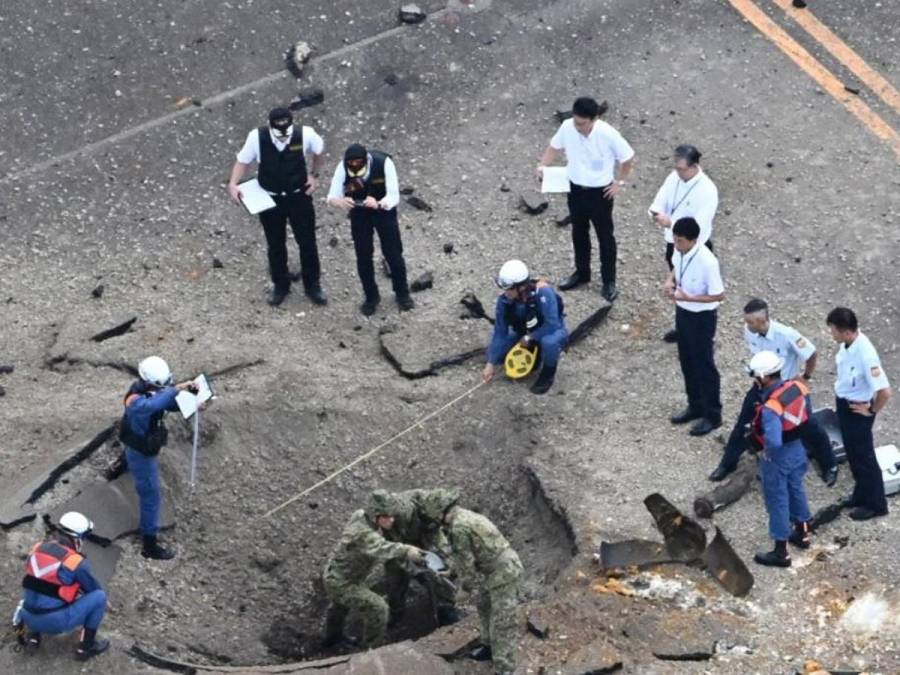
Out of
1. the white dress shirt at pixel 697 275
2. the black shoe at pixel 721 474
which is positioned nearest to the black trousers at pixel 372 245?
the white dress shirt at pixel 697 275

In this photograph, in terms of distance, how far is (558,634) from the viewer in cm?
1270

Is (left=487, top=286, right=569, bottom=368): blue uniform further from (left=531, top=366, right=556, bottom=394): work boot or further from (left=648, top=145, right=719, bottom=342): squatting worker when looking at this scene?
(left=648, top=145, right=719, bottom=342): squatting worker

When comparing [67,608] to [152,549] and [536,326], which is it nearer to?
[152,549]

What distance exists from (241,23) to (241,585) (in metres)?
6.85

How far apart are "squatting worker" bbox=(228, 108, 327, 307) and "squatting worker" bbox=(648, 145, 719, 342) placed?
2901 millimetres

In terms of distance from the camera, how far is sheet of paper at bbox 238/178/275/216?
15789mm

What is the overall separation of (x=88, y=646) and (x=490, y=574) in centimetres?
261

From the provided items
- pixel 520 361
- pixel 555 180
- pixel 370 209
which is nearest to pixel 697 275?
pixel 520 361

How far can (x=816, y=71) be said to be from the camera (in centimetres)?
1864

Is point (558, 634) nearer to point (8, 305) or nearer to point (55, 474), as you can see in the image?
point (55, 474)

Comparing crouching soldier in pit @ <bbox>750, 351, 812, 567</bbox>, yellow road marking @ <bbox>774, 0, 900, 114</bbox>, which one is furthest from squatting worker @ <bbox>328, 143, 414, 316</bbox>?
yellow road marking @ <bbox>774, 0, 900, 114</bbox>

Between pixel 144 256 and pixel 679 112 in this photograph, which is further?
pixel 679 112

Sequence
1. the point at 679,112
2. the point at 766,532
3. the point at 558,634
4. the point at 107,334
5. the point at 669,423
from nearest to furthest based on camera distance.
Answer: the point at 558,634 < the point at 766,532 < the point at 669,423 < the point at 107,334 < the point at 679,112

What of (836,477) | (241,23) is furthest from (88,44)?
(836,477)
